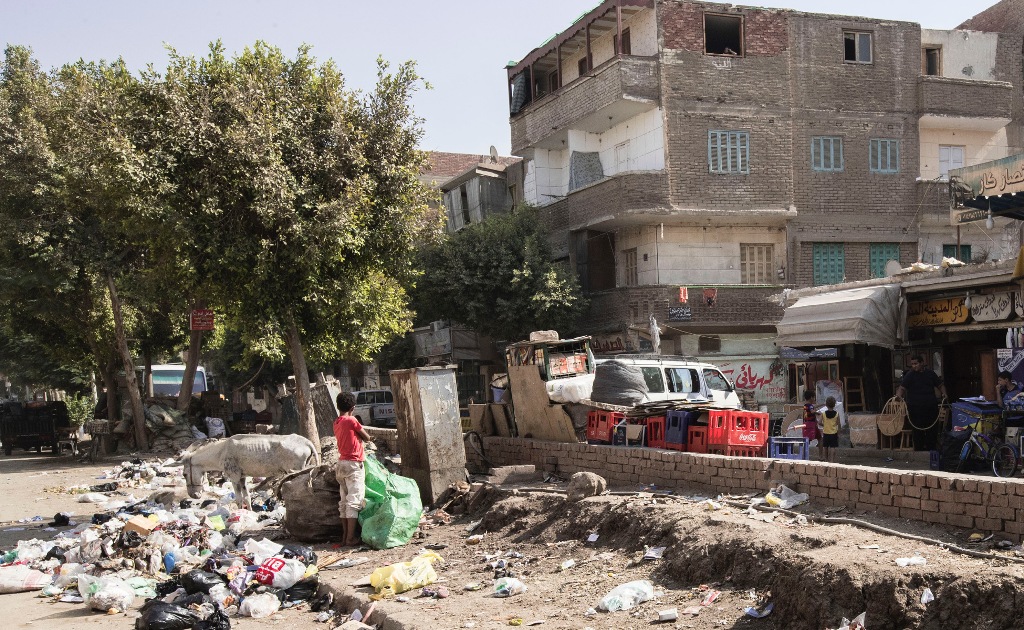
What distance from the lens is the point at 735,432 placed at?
1226 cm

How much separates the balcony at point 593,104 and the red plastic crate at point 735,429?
53.3 feet

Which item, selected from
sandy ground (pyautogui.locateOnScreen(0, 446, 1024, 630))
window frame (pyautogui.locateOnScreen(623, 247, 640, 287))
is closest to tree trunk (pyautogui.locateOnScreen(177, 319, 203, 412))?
window frame (pyautogui.locateOnScreen(623, 247, 640, 287))

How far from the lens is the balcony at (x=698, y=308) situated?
27062mm

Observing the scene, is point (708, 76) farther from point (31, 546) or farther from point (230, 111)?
point (31, 546)

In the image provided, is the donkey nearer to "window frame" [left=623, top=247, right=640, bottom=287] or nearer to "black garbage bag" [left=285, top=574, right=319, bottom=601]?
"black garbage bag" [left=285, top=574, right=319, bottom=601]

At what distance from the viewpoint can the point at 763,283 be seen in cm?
2873

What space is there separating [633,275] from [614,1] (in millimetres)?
7934

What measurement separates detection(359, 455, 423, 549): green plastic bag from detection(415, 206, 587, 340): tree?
16561mm

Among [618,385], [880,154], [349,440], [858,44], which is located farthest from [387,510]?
[858,44]

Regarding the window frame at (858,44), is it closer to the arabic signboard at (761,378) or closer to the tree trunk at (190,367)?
the arabic signboard at (761,378)

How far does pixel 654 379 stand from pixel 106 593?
31.9 feet

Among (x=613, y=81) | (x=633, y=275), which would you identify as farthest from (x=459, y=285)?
(x=613, y=81)

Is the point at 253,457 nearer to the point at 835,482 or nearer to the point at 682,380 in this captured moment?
the point at 682,380

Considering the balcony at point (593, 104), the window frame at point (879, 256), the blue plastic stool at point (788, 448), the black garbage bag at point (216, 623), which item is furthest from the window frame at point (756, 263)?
the black garbage bag at point (216, 623)
